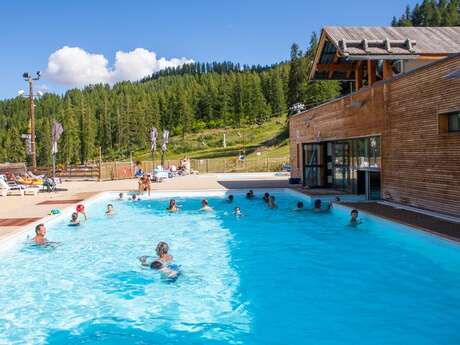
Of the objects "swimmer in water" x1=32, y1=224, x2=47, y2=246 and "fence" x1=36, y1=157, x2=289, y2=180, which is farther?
"fence" x1=36, y1=157, x2=289, y2=180

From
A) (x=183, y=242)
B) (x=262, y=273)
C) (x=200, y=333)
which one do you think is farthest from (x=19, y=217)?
(x=200, y=333)

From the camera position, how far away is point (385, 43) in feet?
53.7

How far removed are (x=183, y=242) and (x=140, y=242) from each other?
1106mm

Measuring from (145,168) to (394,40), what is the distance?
2494 cm

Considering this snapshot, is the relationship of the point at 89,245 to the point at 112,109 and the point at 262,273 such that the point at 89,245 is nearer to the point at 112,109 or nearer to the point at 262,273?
the point at 262,273

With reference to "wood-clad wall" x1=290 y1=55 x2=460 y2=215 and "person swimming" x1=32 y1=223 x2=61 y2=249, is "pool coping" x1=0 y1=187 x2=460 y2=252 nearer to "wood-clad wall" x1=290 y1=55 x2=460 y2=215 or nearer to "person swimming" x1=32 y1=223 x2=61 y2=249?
"person swimming" x1=32 y1=223 x2=61 y2=249

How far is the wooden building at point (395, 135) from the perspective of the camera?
34.6 feet

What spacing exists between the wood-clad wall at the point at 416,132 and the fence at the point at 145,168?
769 inches

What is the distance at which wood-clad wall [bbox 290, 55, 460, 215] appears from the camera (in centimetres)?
1041

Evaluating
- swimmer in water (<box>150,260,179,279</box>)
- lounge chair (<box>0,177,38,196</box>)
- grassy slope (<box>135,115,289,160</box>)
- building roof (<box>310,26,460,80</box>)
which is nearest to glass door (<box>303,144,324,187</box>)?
building roof (<box>310,26,460,80</box>)

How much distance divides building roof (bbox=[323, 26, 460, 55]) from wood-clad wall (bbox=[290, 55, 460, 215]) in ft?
6.56

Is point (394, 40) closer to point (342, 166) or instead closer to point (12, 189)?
point (342, 166)

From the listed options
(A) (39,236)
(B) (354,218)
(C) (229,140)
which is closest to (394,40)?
(B) (354,218)

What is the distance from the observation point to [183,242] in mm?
11531
